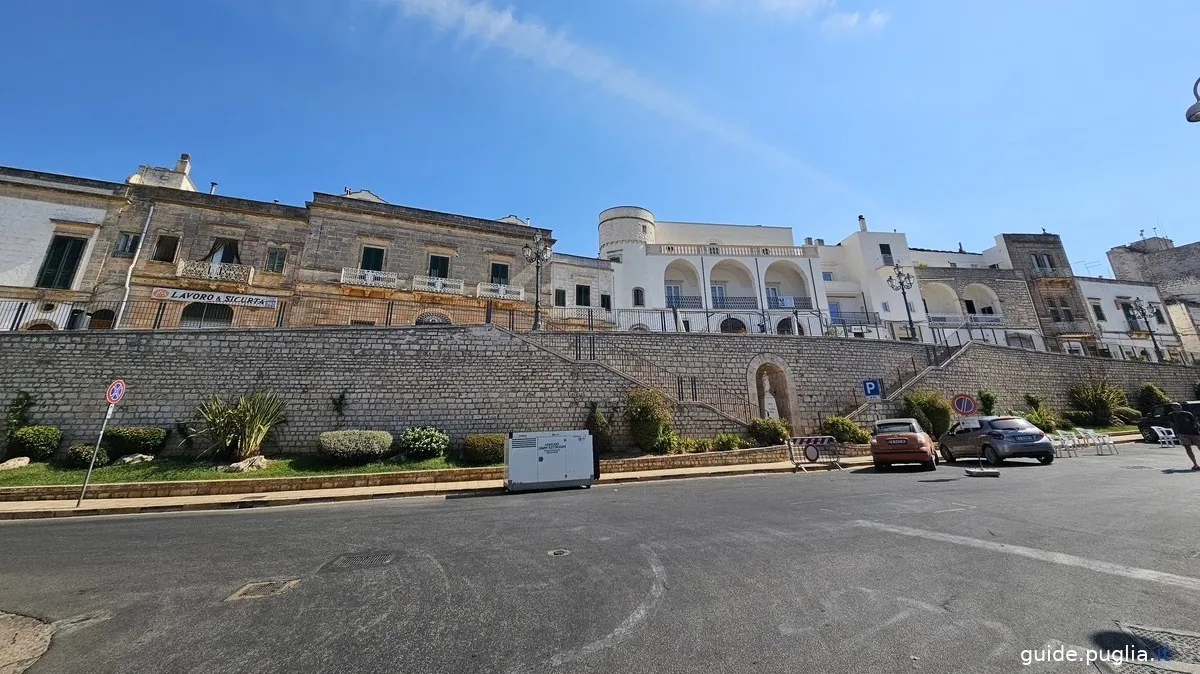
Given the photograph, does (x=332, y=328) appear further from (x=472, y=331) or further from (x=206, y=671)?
(x=206, y=671)

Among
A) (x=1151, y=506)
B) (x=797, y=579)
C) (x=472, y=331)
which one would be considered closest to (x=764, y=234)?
(x=472, y=331)

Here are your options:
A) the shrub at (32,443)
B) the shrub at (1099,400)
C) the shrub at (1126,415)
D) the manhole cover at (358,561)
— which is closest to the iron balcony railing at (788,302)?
the shrub at (1099,400)

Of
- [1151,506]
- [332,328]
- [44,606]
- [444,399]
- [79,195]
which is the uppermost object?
[79,195]

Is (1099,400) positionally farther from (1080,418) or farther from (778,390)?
(778,390)

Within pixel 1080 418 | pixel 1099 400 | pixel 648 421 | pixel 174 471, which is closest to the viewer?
pixel 174 471

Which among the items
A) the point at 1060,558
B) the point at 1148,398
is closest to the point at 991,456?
the point at 1060,558

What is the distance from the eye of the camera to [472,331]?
51.0ft

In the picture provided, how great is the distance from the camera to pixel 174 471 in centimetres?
1143

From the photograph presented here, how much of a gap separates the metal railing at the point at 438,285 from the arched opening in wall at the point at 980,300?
35.4m

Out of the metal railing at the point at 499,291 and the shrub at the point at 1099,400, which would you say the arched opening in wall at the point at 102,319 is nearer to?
the metal railing at the point at 499,291

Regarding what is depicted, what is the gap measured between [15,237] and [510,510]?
26.3 metres

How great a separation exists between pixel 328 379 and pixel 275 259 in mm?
11290

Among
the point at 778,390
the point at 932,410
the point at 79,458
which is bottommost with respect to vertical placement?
the point at 79,458

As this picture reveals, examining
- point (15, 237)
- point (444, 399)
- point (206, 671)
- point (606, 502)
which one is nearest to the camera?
point (206, 671)
